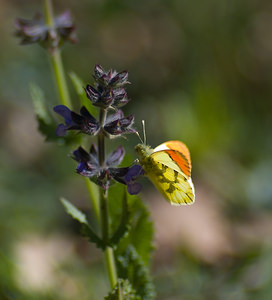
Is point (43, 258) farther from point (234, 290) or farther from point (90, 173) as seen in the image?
point (90, 173)

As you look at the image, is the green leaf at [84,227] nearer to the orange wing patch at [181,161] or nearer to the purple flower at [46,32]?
the orange wing patch at [181,161]

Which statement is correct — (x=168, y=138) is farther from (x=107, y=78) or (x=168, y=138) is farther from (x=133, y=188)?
(x=107, y=78)

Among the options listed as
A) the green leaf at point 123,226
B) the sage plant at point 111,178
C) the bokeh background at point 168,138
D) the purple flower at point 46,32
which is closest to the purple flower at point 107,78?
the sage plant at point 111,178

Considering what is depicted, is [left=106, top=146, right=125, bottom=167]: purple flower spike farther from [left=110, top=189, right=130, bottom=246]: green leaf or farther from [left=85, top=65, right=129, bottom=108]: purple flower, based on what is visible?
[left=85, top=65, right=129, bottom=108]: purple flower

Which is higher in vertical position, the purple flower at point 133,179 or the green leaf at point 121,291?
the purple flower at point 133,179

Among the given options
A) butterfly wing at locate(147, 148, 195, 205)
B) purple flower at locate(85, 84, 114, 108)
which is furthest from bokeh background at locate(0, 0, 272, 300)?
purple flower at locate(85, 84, 114, 108)

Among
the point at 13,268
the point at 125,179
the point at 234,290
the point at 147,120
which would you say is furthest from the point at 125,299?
the point at 147,120

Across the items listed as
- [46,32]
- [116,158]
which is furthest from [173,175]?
[46,32]
